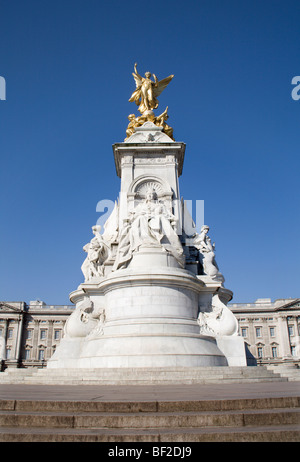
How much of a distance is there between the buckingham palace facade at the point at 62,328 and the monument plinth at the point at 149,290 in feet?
156


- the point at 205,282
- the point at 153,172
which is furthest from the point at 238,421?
the point at 153,172

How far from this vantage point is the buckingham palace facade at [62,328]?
6259cm

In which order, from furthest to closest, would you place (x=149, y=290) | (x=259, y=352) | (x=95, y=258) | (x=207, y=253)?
1. (x=259, y=352)
2. (x=207, y=253)
3. (x=95, y=258)
4. (x=149, y=290)

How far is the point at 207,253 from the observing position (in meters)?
18.2

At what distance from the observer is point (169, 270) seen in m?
14.4

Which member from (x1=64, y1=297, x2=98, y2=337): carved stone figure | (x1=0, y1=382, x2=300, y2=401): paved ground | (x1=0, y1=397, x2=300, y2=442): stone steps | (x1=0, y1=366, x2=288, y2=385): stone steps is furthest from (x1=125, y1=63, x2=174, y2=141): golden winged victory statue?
(x1=0, y1=397, x2=300, y2=442): stone steps

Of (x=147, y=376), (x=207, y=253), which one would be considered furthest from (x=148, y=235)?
(x=147, y=376)

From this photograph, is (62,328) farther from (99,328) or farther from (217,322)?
(217,322)

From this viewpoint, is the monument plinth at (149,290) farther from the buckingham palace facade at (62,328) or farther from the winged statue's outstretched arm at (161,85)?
the buckingham palace facade at (62,328)

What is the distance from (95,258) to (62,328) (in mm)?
50047

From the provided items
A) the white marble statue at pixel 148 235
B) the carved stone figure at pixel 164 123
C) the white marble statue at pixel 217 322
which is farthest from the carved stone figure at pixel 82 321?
the carved stone figure at pixel 164 123

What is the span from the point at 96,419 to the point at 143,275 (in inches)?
388

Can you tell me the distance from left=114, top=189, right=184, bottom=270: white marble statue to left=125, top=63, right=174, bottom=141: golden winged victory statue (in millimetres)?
7536
